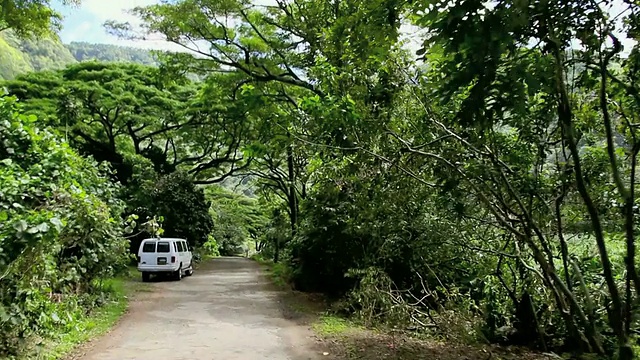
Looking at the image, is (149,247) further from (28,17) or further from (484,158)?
(484,158)

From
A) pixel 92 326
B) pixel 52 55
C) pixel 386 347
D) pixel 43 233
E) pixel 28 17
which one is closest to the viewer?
pixel 43 233

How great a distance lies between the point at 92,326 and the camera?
1041cm

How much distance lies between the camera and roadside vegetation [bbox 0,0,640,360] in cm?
421

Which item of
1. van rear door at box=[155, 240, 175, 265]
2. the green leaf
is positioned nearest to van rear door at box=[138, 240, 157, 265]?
van rear door at box=[155, 240, 175, 265]

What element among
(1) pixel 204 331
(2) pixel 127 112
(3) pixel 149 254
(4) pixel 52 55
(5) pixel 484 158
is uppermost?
(4) pixel 52 55

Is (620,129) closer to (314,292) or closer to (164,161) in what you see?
(314,292)

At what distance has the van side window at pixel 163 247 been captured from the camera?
2053cm

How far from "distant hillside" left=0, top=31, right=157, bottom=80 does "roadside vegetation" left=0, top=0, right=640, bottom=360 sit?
21537 millimetres

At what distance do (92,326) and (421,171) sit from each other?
725 cm

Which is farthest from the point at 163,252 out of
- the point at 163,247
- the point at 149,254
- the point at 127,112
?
the point at 127,112

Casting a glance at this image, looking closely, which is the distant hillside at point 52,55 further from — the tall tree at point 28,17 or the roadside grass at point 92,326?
the roadside grass at point 92,326

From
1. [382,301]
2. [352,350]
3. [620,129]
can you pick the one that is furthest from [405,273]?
[620,129]

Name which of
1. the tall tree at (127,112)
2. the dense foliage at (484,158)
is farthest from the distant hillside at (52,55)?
the dense foliage at (484,158)

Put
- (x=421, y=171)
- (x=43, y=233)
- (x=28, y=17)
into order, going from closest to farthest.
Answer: (x=43, y=233) → (x=421, y=171) → (x=28, y=17)
